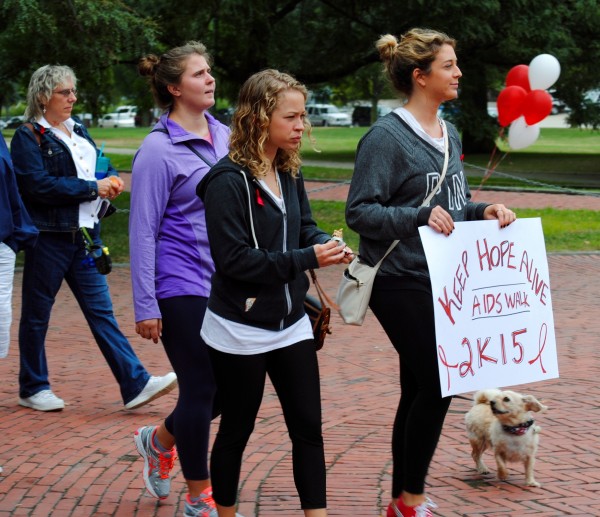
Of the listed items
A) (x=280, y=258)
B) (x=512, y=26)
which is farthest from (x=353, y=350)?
(x=512, y=26)

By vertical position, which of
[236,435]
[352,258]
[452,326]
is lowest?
[236,435]

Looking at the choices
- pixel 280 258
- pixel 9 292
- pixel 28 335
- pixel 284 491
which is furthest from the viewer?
pixel 28 335

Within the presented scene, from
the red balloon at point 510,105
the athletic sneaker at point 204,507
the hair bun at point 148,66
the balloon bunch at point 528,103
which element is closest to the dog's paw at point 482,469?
the athletic sneaker at point 204,507

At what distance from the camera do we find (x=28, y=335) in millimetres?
6230

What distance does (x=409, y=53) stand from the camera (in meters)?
4.00

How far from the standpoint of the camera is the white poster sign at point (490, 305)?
3.92 m

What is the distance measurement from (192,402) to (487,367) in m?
Answer: 1.16

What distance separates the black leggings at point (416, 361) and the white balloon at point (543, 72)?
21.6 ft

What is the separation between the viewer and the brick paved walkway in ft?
15.0

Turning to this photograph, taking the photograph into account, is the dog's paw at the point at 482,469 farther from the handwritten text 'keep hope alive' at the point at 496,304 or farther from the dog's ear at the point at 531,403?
the handwritten text 'keep hope alive' at the point at 496,304

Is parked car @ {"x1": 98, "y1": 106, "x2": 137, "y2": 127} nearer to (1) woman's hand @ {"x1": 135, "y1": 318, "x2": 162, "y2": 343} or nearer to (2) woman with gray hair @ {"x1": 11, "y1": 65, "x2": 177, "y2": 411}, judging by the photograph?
(2) woman with gray hair @ {"x1": 11, "y1": 65, "x2": 177, "y2": 411}

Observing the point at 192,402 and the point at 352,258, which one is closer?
the point at 352,258

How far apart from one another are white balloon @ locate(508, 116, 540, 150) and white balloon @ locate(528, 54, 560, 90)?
1.22ft

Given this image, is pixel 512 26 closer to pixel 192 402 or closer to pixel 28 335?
pixel 28 335
